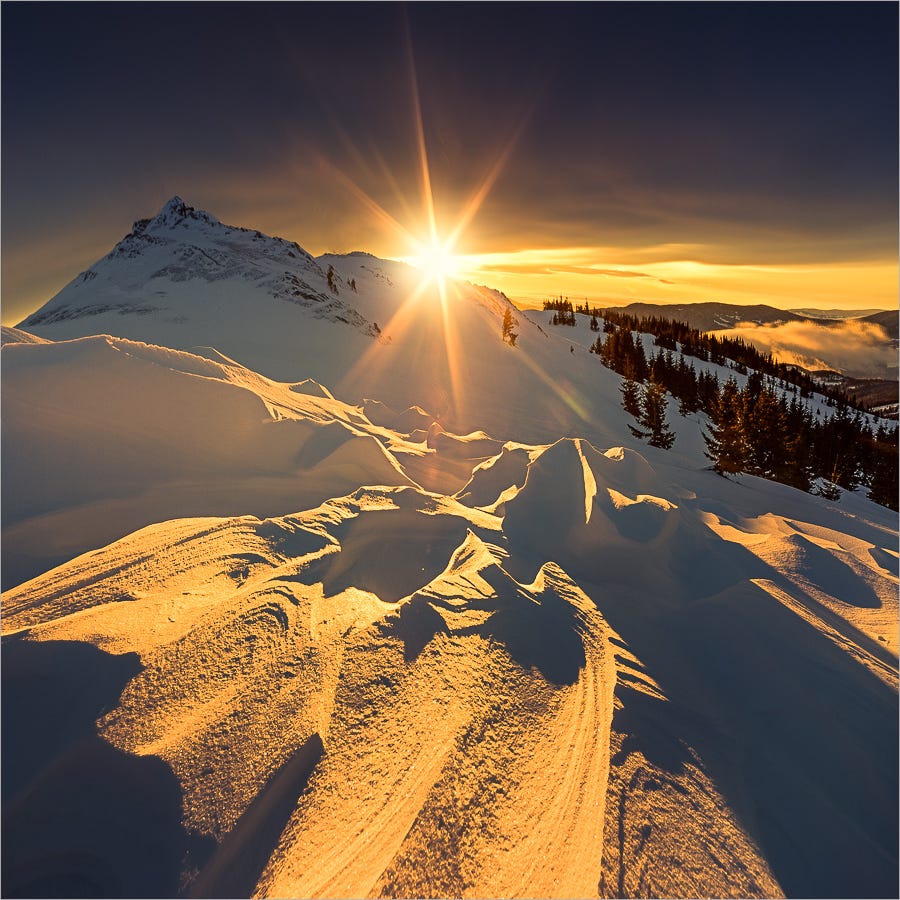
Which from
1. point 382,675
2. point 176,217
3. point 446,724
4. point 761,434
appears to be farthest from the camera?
point 176,217

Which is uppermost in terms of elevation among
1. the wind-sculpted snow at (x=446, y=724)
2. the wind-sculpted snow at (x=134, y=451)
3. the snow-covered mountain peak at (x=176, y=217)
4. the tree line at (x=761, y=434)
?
the snow-covered mountain peak at (x=176, y=217)

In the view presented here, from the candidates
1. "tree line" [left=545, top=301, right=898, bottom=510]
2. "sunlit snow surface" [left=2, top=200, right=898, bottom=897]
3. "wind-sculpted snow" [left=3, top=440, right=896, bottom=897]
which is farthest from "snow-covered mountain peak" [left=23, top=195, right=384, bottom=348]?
"wind-sculpted snow" [left=3, top=440, right=896, bottom=897]

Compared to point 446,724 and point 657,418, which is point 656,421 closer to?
point 657,418

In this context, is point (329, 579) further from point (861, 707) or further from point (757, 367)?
point (757, 367)

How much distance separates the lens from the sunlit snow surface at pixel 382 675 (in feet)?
10.9

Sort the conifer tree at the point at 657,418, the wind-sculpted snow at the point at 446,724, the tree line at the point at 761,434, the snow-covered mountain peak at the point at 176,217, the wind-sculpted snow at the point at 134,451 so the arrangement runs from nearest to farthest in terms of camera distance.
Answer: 1. the wind-sculpted snow at the point at 446,724
2. the wind-sculpted snow at the point at 134,451
3. the tree line at the point at 761,434
4. the conifer tree at the point at 657,418
5. the snow-covered mountain peak at the point at 176,217

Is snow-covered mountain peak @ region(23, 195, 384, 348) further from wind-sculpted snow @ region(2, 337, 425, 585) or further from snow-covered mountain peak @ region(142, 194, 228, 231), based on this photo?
wind-sculpted snow @ region(2, 337, 425, 585)

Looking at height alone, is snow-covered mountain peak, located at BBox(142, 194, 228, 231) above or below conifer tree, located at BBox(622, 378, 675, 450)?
above

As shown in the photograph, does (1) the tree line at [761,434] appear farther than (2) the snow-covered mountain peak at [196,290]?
No

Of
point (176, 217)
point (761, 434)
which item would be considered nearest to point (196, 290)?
point (176, 217)

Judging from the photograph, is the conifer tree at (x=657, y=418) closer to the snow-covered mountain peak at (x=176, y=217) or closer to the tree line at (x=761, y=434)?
the tree line at (x=761, y=434)

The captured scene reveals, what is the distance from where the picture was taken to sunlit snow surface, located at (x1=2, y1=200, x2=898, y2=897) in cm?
331

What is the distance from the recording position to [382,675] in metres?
4.68

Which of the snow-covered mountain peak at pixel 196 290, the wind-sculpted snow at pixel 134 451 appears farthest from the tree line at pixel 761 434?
the snow-covered mountain peak at pixel 196 290
